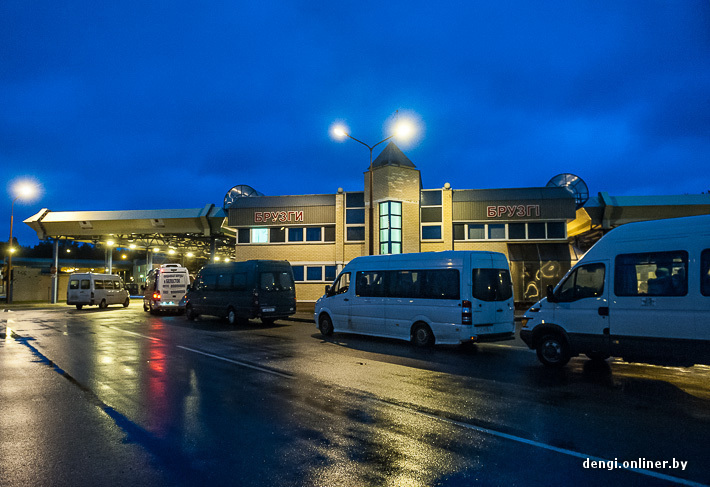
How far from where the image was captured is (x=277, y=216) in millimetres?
33594

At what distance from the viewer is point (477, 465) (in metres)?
4.33

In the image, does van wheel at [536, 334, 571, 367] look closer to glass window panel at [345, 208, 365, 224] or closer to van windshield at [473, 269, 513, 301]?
van windshield at [473, 269, 513, 301]

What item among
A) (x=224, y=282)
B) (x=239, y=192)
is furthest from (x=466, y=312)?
(x=239, y=192)

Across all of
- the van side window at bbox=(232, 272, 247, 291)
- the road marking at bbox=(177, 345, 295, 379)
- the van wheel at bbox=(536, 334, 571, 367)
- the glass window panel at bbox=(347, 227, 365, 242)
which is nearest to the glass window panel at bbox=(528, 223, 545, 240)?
the glass window panel at bbox=(347, 227, 365, 242)

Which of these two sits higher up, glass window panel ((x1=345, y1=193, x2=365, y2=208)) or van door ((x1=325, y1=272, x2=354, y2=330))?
glass window panel ((x1=345, y1=193, x2=365, y2=208))

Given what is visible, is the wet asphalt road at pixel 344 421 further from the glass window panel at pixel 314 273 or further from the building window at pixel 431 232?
the glass window panel at pixel 314 273

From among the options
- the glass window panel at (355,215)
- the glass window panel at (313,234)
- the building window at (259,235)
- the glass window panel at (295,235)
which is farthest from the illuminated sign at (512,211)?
the building window at (259,235)

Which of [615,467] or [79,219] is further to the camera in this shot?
[79,219]

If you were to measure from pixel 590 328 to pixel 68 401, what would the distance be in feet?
27.9

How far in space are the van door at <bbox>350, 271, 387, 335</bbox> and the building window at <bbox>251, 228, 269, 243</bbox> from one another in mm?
20685

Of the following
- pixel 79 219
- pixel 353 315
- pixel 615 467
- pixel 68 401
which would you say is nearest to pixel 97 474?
pixel 68 401

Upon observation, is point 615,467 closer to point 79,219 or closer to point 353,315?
point 353,315

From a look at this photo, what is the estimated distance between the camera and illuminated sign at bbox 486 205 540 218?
29953 millimetres

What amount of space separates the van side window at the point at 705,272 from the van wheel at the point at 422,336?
622 cm
